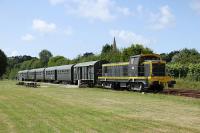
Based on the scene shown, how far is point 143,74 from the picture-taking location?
3309cm

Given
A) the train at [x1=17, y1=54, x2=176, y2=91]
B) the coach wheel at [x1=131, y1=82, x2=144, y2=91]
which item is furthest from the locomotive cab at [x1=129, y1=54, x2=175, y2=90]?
the coach wheel at [x1=131, y1=82, x2=144, y2=91]

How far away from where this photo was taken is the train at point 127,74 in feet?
105

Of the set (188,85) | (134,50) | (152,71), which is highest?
(134,50)

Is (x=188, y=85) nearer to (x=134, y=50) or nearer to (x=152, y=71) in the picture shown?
(x=152, y=71)

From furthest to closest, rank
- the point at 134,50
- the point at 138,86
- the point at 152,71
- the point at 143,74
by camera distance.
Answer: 1. the point at 134,50
2. the point at 138,86
3. the point at 143,74
4. the point at 152,71

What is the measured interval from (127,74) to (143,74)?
2945mm

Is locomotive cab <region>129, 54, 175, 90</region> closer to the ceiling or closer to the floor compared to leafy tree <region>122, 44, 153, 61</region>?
closer to the floor

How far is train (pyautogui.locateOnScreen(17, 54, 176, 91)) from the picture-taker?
32000mm

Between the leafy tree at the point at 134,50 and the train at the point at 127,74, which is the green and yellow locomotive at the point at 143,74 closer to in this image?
the train at the point at 127,74

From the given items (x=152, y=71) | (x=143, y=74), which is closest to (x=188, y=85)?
(x=143, y=74)

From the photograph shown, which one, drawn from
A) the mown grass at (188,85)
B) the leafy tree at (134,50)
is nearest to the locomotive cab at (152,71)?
the mown grass at (188,85)

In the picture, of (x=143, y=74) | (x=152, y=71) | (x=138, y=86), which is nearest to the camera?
(x=152, y=71)

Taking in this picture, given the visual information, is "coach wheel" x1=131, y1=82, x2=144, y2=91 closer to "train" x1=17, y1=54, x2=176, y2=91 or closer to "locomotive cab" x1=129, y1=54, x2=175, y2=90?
"train" x1=17, y1=54, x2=176, y2=91

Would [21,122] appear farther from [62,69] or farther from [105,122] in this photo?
[62,69]
